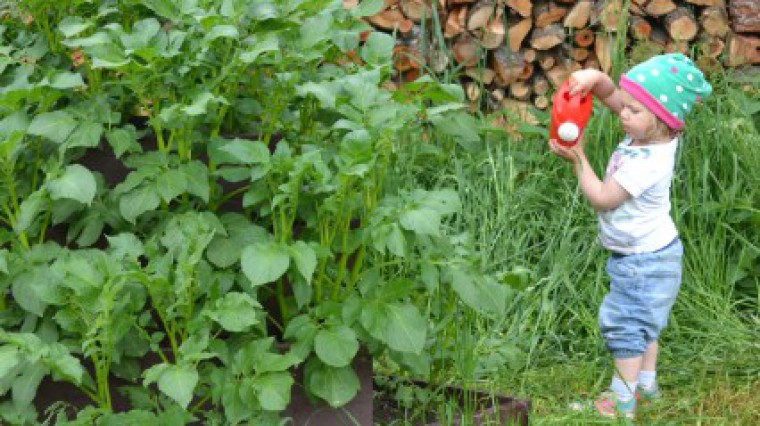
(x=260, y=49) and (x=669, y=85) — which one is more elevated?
(x=260, y=49)

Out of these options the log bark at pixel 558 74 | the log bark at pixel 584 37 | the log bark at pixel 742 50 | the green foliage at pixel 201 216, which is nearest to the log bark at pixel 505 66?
the log bark at pixel 558 74

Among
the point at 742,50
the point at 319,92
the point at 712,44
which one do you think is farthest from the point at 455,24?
the point at 319,92

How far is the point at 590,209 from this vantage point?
14.5 ft

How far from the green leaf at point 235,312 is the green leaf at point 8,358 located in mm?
364

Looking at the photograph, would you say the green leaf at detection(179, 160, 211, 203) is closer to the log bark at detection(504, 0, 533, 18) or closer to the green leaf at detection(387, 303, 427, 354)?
the green leaf at detection(387, 303, 427, 354)

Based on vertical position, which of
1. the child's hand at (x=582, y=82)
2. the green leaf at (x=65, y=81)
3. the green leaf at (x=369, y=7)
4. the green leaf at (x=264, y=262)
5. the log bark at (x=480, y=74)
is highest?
the green leaf at (x=369, y=7)

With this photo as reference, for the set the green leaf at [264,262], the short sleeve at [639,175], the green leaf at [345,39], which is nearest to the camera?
the green leaf at [264,262]

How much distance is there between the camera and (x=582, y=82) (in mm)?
3768

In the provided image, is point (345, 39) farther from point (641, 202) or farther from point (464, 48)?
point (464, 48)

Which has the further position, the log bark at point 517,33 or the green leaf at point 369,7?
the log bark at point 517,33

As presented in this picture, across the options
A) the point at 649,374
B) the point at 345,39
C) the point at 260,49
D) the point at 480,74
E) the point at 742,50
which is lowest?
the point at 649,374

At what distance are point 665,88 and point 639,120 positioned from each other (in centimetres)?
11

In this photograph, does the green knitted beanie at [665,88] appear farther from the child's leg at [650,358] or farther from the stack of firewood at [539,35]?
the stack of firewood at [539,35]

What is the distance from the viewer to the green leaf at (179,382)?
246cm
